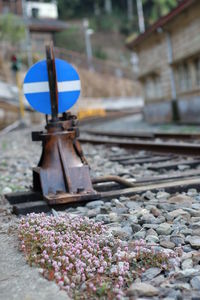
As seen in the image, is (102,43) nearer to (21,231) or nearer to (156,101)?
(156,101)

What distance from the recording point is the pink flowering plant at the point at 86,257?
1.98 m

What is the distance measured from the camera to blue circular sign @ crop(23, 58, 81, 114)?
12.4ft

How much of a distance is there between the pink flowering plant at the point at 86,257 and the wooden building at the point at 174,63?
1265cm

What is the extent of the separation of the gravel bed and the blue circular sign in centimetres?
92

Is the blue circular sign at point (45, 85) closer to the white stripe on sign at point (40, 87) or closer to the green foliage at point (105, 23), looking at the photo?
the white stripe on sign at point (40, 87)

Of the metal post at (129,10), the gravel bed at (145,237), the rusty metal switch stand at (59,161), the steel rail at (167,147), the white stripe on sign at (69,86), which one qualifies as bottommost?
the gravel bed at (145,237)

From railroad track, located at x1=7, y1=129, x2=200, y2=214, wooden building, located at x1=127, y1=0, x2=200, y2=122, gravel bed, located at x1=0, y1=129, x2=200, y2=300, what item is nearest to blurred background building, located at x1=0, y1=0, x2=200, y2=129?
wooden building, located at x1=127, y1=0, x2=200, y2=122

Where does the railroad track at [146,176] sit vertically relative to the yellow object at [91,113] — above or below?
below

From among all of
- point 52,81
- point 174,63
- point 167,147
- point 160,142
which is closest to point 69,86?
point 52,81

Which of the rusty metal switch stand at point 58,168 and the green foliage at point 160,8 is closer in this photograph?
the rusty metal switch stand at point 58,168

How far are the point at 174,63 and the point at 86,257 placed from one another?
51.0 ft

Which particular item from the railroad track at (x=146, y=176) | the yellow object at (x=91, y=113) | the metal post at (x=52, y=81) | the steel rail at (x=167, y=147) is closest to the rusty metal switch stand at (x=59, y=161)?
the metal post at (x=52, y=81)

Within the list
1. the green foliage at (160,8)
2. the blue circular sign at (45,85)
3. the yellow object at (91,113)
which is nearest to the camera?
the blue circular sign at (45,85)

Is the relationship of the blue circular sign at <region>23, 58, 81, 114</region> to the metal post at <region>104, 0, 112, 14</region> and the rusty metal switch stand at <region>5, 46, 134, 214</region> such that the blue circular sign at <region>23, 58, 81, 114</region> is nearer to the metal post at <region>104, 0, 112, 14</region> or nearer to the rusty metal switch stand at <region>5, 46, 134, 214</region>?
the rusty metal switch stand at <region>5, 46, 134, 214</region>
